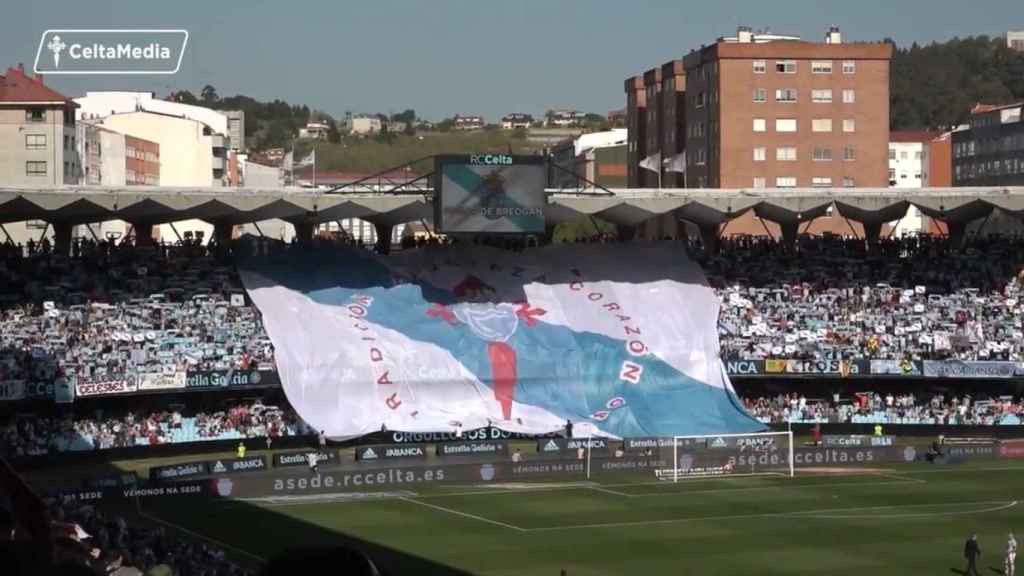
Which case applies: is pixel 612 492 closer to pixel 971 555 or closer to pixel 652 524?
pixel 652 524

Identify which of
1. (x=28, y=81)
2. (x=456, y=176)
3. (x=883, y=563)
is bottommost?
(x=883, y=563)

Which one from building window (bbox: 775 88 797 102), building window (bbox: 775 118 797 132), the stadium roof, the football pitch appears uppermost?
building window (bbox: 775 88 797 102)

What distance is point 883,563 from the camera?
35.5 m

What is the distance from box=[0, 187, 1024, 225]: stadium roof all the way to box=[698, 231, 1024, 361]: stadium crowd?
7.28ft

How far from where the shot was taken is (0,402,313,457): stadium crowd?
4997 centimetres

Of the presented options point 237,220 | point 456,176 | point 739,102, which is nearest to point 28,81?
point 237,220

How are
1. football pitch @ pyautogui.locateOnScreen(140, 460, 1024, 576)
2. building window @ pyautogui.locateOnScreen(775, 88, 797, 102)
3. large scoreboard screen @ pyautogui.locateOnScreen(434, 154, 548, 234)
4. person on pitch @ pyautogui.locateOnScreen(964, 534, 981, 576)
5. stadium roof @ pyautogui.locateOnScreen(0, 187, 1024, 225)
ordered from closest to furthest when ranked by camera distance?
person on pitch @ pyautogui.locateOnScreen(964, 534, 981, 576)
football pitch @ pyautogui.locateOnScreen(140, 460, 1024, 576)
stadium roof @ pyautogui.locateOnScreen(0, 187, 1024, 225)
large scoreboard screen @ pyautogui.locateOnScreen(434, 154, 548, 234)
building window @ pyautogui.locateOnScreen(775, 88, 797, 102)

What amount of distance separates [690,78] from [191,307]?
169 feet

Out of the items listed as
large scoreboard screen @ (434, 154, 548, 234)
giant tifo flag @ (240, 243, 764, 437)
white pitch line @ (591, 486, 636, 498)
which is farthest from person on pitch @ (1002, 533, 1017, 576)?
large scoreboard screen @ (434, 154, 548, 234)

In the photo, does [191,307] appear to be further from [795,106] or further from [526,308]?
[795,106]

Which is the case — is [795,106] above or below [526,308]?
above

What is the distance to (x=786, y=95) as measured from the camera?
9675 cm

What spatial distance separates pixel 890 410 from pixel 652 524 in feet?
70.8

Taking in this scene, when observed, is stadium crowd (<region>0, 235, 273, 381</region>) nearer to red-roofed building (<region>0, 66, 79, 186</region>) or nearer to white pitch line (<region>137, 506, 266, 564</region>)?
white pitch line (<region>137, 506, 266, 564</region>)
